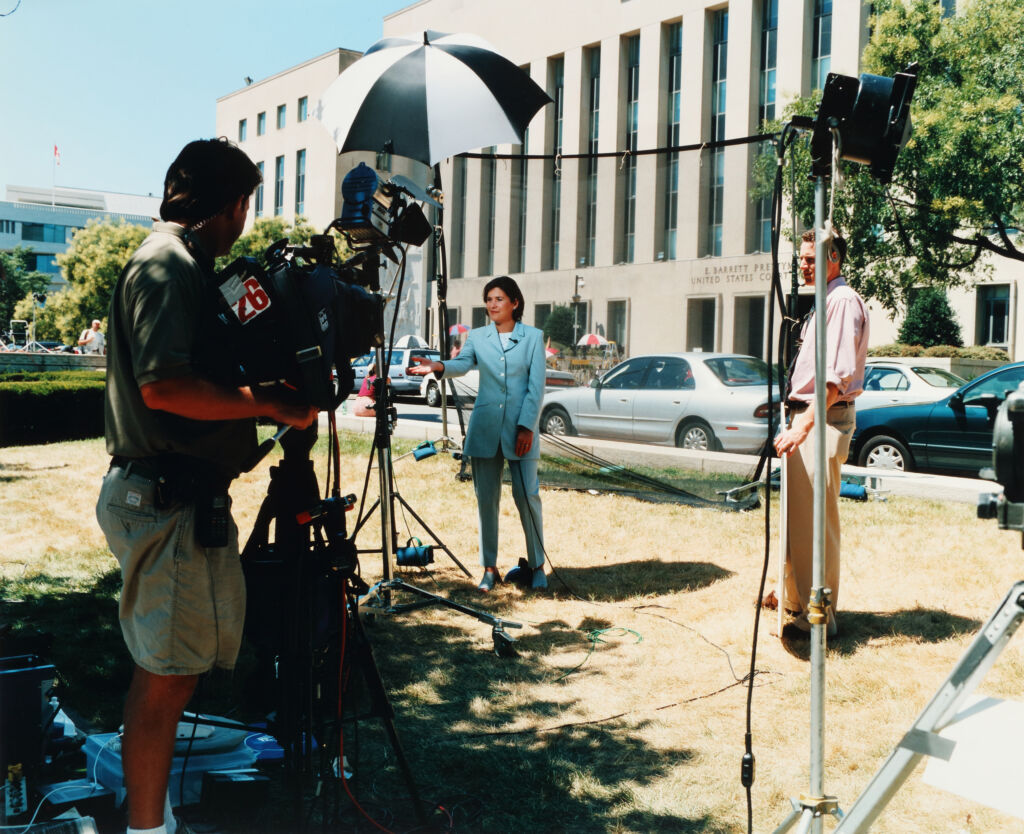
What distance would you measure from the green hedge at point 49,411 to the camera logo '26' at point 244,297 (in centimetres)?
1396

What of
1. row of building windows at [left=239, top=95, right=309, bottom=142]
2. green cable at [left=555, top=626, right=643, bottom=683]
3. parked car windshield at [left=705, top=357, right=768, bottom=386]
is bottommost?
green cable at [left=555, top=626, right=643, bottom=683]

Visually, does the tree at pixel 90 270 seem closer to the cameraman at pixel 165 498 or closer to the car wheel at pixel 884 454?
the car wheel at pixel 884 454

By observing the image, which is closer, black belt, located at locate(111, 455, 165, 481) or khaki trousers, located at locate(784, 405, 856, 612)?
black belt, located at locate(111, 455, 165, 481)

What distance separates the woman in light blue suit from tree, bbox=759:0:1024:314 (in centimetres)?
1084

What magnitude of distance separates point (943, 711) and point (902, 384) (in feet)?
43.3

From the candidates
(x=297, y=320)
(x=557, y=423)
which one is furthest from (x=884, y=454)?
(x=297, y=320)

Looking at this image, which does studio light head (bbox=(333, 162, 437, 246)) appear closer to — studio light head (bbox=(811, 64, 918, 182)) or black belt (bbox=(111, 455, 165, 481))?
black belt (bbox=(111, 455, 165, 481))

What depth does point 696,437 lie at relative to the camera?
9078mm

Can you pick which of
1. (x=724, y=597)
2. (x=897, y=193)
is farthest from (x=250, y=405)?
(x=897, y=193)

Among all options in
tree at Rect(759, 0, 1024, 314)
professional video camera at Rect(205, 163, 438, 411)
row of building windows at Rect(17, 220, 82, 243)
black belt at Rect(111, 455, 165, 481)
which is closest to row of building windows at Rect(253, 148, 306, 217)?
row of building windows at Rect(17, 220, 82, 243)

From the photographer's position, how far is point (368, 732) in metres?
3.88

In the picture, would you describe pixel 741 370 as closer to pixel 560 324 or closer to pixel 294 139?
pixel 560 324

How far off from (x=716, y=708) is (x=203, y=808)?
7.36ft

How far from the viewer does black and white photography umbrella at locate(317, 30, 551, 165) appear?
5672mm
